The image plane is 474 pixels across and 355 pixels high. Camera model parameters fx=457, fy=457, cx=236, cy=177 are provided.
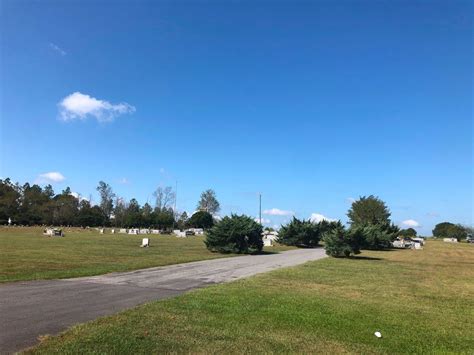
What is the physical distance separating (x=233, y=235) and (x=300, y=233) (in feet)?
62.7

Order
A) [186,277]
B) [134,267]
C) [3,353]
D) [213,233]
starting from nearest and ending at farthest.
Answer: [3,353], [186,277], [134,267], [213,233]

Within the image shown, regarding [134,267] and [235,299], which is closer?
[235,299]

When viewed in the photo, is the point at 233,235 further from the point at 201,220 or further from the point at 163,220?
the point at 201,220

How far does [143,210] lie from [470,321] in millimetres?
139202

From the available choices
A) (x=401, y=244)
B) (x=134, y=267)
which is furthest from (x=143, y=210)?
(x=134, y=267)

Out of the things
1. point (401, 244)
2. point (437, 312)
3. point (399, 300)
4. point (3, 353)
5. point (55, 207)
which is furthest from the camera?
point (55, 207)

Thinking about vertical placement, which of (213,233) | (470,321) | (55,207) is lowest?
(470,321)

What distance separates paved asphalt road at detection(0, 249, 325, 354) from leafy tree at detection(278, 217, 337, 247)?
108 feet

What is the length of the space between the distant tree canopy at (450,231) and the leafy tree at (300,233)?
102 meters

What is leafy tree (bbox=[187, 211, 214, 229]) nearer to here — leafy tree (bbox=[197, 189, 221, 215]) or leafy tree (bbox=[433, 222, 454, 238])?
leafy tree (bbox=[197, 189, 221, 215])

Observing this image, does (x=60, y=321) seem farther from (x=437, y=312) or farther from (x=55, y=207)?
(x=55, y=207)

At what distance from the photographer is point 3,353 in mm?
6074

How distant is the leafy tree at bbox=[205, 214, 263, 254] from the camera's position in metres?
32.3

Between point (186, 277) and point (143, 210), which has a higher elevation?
point (143, 210)
